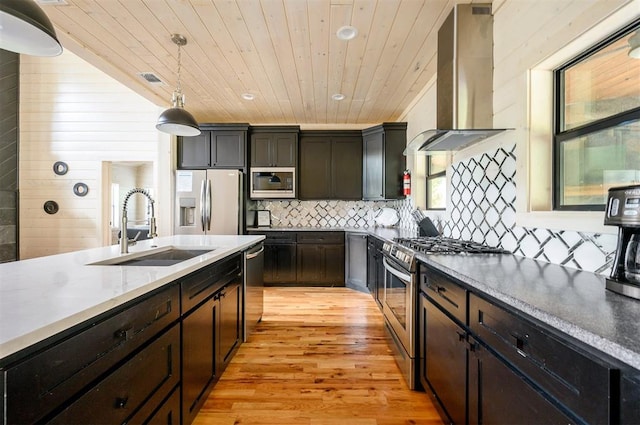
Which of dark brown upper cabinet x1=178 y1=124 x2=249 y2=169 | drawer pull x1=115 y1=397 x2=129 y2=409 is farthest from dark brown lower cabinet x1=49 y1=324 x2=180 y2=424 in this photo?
dark brown upper cabinet x1=178 y1=124 x2=249 y2=169

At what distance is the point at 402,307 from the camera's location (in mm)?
2090

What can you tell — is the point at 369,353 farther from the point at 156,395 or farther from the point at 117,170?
the point at 117,170

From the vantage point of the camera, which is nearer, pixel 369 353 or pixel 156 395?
pixel 156 395

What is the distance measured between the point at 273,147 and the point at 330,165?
0.95 meters

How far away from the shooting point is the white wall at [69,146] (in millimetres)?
5039

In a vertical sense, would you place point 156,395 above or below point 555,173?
below

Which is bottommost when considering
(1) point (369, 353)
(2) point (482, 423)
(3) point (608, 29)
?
(1) point (369, 353)

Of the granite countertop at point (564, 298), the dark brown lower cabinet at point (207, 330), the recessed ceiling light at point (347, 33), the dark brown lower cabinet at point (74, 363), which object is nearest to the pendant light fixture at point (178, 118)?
the dark brown lower cabinet at point (207, 330)

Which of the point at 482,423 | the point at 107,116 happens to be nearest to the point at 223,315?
the point at 482,423

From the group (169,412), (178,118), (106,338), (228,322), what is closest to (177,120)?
(178,118)

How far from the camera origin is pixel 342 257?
4383mm

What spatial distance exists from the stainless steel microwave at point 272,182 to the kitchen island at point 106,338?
9.00 ft

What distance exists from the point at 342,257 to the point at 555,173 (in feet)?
10.0

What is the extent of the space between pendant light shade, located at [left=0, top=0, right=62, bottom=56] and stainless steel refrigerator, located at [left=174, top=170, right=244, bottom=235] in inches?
112
